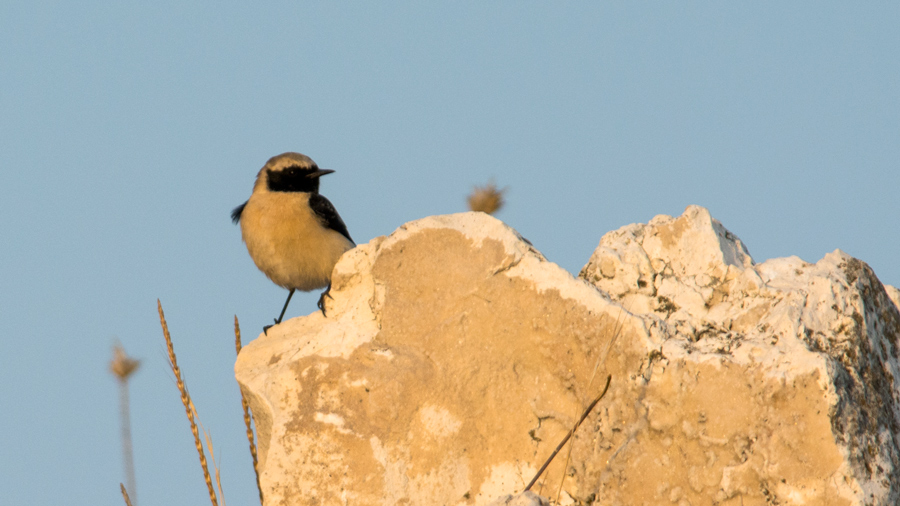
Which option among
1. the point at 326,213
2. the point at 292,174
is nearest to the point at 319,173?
the point at 292,174

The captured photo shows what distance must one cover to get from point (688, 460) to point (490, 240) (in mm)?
1316

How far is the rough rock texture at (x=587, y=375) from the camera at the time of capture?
3.36m

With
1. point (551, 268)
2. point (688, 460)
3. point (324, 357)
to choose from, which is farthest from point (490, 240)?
point (688, 460)

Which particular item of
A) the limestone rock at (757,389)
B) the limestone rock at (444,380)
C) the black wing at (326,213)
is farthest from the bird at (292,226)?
the limestone rock at (757,389)

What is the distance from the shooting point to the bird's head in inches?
271

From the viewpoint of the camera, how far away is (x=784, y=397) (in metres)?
3.32

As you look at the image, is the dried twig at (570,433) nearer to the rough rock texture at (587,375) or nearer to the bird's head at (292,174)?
the rough rock texture at (587,375)

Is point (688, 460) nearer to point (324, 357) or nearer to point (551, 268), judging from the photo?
point (551, 268)

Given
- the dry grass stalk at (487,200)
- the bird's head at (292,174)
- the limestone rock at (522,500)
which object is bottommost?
the limestone rock at (522,500)

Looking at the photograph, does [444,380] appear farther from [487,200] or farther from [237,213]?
[237,213]

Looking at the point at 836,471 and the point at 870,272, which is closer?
the point at 836,471

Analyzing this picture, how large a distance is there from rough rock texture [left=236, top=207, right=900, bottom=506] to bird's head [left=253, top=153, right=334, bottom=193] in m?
2.60

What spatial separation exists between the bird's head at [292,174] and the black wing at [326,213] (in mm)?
161

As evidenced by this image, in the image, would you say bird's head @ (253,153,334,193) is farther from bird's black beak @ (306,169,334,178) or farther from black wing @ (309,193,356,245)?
black wing @ (309,193,356,245)
